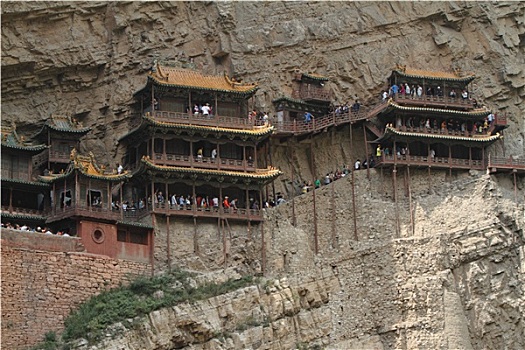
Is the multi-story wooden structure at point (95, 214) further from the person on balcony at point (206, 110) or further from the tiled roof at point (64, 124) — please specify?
the person on balcony at point (206, 110)

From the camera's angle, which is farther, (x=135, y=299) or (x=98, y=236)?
(x=98, y=236)

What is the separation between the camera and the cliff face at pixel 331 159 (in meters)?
69.0

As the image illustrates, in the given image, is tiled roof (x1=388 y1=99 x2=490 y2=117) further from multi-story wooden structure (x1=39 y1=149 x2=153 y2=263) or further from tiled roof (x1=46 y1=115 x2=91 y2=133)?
tiled roof (x1=46 y1=115 x2=91 y2=133)

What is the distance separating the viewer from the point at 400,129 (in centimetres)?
7825

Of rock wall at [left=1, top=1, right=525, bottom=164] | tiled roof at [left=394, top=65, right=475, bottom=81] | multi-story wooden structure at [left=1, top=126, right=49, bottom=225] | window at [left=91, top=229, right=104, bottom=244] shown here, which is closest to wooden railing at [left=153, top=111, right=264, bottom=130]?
rock wall at [left=1, top=1, right=525, bottom=164]

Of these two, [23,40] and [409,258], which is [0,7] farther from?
[409,258]

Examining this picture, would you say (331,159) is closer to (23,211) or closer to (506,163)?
(506,163)

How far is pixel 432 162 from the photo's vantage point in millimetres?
77438

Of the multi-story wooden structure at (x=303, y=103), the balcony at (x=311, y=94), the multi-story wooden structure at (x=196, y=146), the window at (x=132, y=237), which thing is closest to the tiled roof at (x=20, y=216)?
the window at (x=132, y=237)

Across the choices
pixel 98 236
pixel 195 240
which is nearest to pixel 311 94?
pixel 195 240

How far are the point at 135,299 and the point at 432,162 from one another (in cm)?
1970

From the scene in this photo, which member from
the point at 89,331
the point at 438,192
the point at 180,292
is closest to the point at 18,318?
the point at 89,331

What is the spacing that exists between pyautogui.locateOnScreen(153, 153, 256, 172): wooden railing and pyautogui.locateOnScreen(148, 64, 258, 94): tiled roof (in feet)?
12.2

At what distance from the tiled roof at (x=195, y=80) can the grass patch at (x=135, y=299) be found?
11.5 meters
